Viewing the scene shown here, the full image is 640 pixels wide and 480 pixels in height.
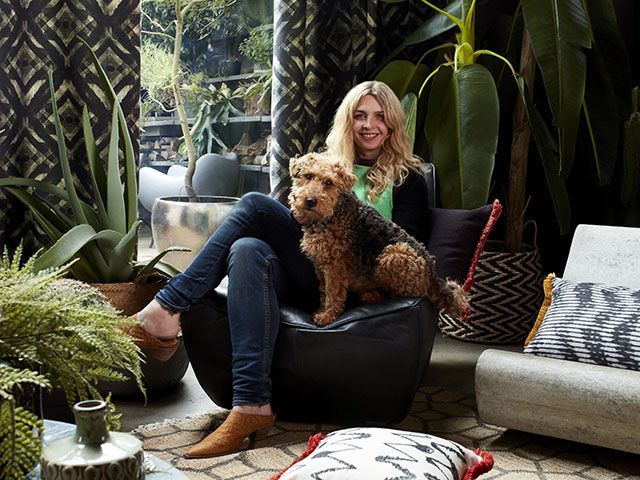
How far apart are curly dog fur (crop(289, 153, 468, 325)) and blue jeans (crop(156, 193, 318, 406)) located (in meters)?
0.10

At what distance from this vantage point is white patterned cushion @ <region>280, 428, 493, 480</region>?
4.84 ft

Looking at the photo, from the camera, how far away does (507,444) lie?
7.57 ft

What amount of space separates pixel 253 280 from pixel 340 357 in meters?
0.34

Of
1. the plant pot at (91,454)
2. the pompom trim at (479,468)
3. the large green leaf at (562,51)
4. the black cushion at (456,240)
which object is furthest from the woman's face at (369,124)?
the plant pot at (91,454)

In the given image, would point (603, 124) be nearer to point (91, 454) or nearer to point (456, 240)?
point (456, 240)

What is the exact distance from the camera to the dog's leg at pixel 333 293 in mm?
2279

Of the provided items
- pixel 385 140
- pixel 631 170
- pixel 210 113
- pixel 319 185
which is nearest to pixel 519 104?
pixel 631 170

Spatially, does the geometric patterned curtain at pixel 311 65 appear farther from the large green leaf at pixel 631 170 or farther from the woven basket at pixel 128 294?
the large green leaf at pixel 631 170

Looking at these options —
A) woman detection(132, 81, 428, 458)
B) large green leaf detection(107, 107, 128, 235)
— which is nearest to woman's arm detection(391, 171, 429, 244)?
woman detection(132, 81, 428, 458)

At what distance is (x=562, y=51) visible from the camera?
3119 millimetres

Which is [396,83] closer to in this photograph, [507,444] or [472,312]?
[472,312]

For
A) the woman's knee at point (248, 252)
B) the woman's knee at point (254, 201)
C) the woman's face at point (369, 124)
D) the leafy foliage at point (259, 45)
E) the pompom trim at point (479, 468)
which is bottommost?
the pompom trim at point (479, 468)

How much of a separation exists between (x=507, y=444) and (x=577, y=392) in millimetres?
319

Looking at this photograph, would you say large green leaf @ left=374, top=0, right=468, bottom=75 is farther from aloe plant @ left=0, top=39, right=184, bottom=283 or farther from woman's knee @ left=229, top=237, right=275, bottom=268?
woman's knee @ left=229, top=237, right=275, bottom=268
